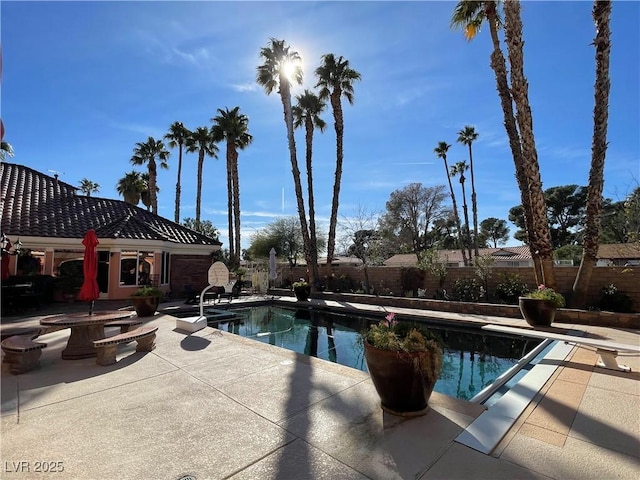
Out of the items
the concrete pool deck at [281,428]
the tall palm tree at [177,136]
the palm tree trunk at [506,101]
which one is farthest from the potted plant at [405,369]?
the tall palm tree at [177,136]

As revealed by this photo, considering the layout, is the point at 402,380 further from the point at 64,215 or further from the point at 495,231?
the point at 495,231

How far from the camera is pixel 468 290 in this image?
12680mm

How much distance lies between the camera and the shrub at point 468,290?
12.4 m

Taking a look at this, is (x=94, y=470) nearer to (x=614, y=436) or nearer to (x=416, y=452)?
(x=416, y=452)

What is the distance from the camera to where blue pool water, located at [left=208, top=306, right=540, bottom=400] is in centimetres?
605

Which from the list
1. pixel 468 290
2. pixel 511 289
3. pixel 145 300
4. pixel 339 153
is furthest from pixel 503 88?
pixel 145 300

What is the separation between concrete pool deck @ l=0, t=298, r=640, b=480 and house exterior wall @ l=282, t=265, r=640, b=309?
6.24m

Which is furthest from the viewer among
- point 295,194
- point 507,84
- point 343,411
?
point 295,194

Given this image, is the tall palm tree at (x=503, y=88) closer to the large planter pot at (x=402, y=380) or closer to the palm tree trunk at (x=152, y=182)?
the large planter pot at (x=402, y=380)

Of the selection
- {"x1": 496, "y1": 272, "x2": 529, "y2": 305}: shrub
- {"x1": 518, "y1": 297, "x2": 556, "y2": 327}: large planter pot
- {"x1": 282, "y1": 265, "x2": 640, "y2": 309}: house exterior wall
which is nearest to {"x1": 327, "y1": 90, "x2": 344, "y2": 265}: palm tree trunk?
{"x1": 282, "y1": 265, "x2": 640, "y2": 309}: house exterior wall

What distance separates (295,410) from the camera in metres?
3.64

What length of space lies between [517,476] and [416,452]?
2.52ft

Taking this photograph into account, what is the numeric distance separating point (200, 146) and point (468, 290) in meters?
23.6

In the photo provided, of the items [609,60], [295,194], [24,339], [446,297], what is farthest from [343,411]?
[295,194]
